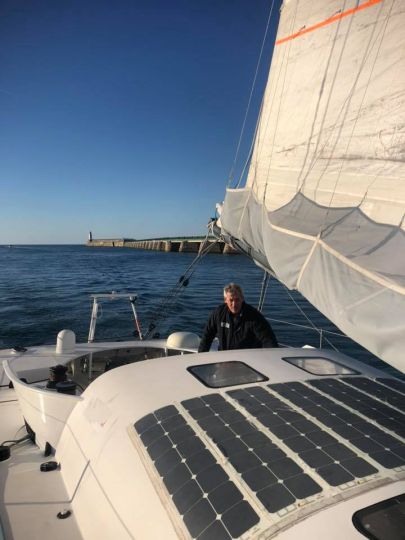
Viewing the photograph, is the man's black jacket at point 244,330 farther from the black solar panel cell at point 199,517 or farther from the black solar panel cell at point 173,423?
the black solar panel cell at point 199,517

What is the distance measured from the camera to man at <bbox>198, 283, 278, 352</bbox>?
14.5 ft

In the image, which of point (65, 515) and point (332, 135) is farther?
point (332, 135)

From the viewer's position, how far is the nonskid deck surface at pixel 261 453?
5.84 ft

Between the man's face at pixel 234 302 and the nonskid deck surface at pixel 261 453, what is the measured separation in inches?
62.3

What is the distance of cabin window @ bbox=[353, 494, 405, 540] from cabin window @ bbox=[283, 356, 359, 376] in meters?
1.56

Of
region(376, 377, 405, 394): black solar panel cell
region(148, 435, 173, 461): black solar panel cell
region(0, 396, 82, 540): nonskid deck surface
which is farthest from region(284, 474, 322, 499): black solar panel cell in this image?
region(0, 396, 82, 540): nonskid deck surface

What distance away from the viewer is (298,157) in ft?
15.2

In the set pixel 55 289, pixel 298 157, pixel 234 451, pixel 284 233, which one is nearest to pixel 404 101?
pixel 298 157

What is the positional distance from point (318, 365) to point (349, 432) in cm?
131

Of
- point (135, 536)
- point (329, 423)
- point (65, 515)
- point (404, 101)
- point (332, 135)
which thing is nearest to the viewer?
point (135, 536)

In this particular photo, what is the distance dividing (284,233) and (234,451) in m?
1.92

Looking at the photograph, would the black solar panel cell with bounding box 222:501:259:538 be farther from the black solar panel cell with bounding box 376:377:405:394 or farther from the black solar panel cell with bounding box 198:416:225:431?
the black solar panel cell with bounding box 376:377:405:394

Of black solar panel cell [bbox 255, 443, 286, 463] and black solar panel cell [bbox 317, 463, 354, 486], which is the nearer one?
black solar panel cell [bbox 317, 463, 354, 486]

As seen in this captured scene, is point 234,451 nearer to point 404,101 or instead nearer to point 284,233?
point 284,233
